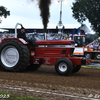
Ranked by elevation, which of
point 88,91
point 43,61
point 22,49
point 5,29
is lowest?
point 88,91

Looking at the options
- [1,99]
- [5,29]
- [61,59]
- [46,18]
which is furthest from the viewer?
[5,29]

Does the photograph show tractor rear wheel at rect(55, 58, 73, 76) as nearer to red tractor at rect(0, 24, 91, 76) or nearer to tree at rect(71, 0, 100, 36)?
red tractor at rect(0, 24, 91, 76)

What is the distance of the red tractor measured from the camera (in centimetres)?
656

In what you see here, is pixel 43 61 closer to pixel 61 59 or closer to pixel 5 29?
pixel 61 59

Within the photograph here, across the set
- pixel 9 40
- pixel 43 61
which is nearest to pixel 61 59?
pixel 43 61

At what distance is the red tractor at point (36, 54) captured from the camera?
6560 mm

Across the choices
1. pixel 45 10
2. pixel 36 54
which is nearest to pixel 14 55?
pixel 36 54

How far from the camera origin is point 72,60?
259 inches

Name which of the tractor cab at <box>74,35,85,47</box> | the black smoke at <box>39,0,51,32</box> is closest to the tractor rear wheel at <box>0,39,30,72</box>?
the black smoke at <box>39,0,51,32</box>

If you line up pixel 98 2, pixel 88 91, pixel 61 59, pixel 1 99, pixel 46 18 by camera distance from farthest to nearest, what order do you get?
pixel 98 2 → pixel 46 18 → pixel 61 59 → pixel 88 91 → pixel 1 99

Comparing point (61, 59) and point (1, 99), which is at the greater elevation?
point (61, 59)

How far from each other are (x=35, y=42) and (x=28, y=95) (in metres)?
3.61

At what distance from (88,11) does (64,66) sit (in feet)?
97.9

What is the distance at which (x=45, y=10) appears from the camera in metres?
8.34
